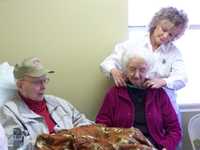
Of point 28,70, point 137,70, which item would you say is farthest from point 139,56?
point 28,70

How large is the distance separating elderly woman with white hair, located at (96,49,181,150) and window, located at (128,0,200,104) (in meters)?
0.58

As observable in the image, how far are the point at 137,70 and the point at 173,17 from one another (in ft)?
1.73

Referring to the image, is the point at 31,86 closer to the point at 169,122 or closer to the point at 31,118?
the point at 31,118

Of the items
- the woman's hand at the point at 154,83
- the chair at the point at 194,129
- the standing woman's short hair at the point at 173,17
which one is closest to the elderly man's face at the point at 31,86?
the woman's hand at the point at 154,83

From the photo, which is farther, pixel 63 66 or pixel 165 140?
pixel 63 66

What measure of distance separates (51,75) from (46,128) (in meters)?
0.60

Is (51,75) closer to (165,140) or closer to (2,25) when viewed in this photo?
(2,25)

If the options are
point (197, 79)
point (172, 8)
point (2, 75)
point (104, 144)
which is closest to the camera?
point (104, 144)

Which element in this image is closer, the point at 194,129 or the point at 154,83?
the point at 154,83

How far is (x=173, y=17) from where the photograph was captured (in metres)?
2.94

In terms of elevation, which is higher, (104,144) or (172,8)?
(172,8)

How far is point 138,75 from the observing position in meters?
2.69

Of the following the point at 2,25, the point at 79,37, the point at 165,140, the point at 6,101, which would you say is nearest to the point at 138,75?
the point at 165,140

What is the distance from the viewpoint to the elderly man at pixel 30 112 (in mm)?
2494
